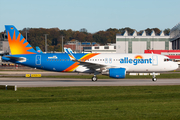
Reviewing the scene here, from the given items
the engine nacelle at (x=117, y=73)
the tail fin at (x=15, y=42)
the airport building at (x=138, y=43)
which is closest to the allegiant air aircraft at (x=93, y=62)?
the tail fin at (x=15, y=42)

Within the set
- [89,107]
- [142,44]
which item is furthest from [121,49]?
[89,107]

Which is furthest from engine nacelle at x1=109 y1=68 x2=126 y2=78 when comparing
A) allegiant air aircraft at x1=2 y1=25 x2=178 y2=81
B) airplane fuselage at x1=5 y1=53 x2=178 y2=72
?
airplane fuselage at x1=5 y1=53 x2=178 y2=72

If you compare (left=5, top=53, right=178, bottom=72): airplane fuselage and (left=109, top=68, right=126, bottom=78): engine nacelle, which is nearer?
(left=109, top=68, right=126, bottom=78): engine nacelle

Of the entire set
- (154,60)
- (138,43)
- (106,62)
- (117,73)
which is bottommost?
(117,73)

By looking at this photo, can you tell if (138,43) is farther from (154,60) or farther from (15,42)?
(15,42)

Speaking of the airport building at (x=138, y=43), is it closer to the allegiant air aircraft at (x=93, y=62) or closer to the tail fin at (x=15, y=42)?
the allegiant air aircraft at (x=93, y=62)

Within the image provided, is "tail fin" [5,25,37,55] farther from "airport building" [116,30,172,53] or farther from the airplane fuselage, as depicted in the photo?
"airport building" [116,30,172,53]

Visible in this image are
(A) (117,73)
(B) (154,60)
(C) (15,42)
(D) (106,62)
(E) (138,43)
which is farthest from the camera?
(E) (138,43)

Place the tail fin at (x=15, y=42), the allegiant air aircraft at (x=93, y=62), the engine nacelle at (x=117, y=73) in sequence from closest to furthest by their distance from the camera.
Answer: the engine nacelle at (x=117, y=73), the allegiant air aircraft at (x=93, y=62), the tail fin at (x=15, y=42)

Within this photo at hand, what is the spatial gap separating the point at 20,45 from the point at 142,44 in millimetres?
94715

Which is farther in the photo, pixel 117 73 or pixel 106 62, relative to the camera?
pixel 106 62

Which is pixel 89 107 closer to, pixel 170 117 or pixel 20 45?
pixel 170 117

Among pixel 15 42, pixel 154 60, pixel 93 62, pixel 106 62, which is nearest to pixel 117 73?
pixel 106 62

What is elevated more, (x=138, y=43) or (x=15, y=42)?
(x=138, y=43)
